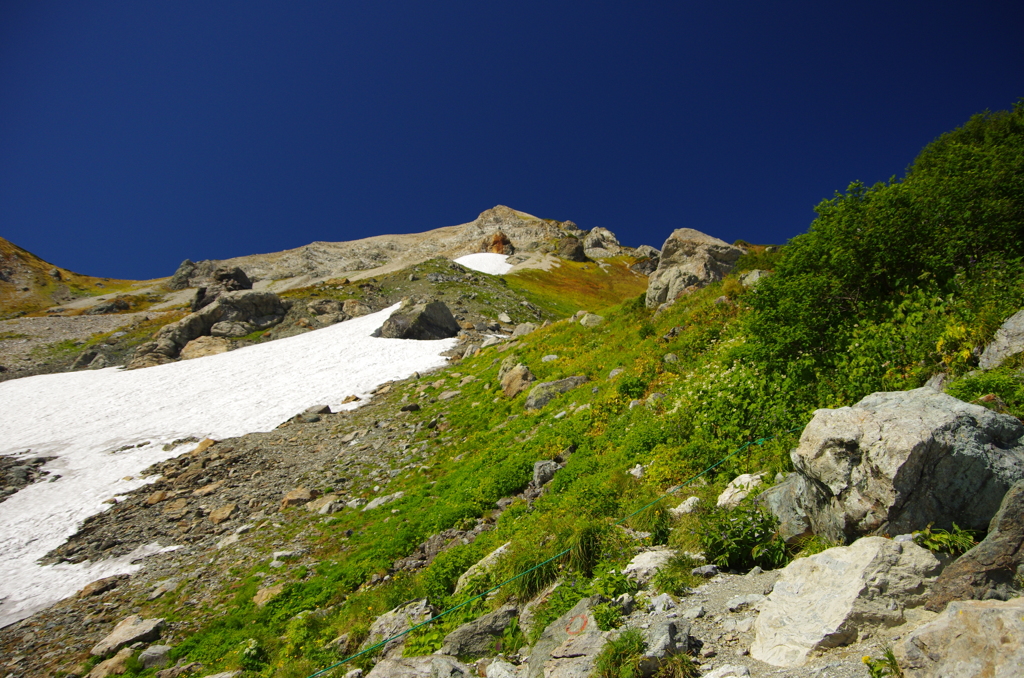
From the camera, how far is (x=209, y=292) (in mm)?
68125

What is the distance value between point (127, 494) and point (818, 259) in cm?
2536

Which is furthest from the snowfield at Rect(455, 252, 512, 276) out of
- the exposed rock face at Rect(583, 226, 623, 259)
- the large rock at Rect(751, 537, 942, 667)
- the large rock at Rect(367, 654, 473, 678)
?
the large rock at Rect(751, 537, 942, 667)

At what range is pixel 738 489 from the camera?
793 centimetres

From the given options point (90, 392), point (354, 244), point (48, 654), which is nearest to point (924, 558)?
point (48, 654)

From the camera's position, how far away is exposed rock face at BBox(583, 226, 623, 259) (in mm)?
117938

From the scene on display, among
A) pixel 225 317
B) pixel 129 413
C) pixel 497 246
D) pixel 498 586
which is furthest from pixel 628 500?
pixel 497 246

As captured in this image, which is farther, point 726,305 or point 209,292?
point 209,292

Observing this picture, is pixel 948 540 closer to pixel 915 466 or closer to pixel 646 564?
pixel 915 466

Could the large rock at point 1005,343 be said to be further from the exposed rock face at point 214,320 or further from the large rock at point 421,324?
the exposed rock face at point 214,320

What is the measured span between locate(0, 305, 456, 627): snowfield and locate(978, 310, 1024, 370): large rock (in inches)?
837

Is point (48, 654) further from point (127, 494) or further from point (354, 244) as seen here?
point (354, 244)

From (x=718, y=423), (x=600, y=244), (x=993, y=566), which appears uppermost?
(x=600, y=244)

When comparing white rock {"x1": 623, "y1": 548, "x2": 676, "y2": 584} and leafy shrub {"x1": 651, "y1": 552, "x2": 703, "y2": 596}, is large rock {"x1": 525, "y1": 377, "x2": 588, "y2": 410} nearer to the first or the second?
white rock {"x1": 623, "y1": 548, "x2": 676, "y2": 584}

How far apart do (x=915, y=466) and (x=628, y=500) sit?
4990 mm
